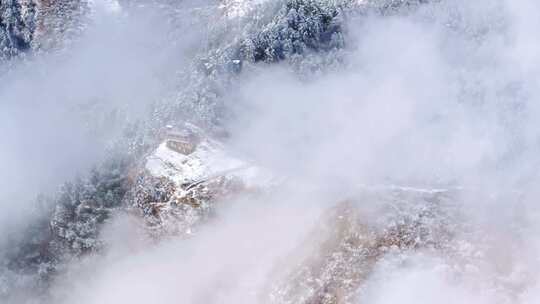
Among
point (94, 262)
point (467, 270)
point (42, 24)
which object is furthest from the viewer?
point (42, 24)

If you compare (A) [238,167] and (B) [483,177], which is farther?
(A) [238,167]

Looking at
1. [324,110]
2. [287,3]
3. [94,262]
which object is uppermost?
[287,3]

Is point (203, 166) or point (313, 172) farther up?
point (313, 172)

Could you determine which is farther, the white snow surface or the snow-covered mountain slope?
the white snow surface

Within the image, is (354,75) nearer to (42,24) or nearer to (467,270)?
(467,270)

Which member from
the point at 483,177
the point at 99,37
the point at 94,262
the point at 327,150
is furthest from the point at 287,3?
the point at 94,262

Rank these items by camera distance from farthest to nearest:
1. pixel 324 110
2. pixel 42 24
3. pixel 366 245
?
1. pixel 42 24
2. pixel 324 110
3. pixel 366 245

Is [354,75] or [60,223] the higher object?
[354,75]

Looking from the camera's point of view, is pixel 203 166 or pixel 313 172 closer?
pixel 313 172

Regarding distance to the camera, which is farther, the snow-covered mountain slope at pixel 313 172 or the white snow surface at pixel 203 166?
the white snow surface at pixel 203 166
